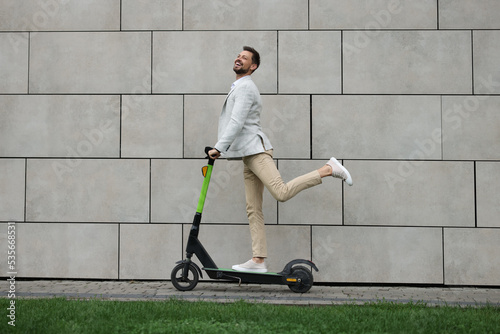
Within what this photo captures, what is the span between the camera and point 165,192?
22.7 feet

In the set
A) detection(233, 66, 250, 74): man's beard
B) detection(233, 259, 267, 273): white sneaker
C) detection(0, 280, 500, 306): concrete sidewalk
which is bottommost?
detection(0, 280, 500, 306): concrete sidewalk

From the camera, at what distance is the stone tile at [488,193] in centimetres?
671

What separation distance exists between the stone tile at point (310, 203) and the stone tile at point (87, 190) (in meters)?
1.62

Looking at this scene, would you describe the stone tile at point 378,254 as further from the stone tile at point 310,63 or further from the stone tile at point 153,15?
the stone tile at point 153,15

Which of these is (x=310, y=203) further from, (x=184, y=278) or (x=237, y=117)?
(x=184, y=278)

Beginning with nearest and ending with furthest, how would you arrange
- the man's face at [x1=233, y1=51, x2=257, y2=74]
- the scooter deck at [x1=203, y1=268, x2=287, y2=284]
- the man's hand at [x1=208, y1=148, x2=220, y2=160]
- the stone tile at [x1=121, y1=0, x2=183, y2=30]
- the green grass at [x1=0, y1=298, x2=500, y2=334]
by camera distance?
the green grass at [x1=0, y1=298, x2=500, y2=334], the man's hand at [x1=208, y1=148, x2=220, y2=160], the scooter deck at [x1=203, y1=268, x2=287, y2=284], the man's face at [x1=233, y1=51, x2=257, y2=74], the stone tile at [x1=121, y1=0, x2=183, y2=30]

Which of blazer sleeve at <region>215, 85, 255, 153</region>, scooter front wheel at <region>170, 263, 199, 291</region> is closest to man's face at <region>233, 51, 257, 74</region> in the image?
blazer sleeve at <region>215, 85, 255, 153</region>

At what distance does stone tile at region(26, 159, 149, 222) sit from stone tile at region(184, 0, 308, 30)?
1.80 meters

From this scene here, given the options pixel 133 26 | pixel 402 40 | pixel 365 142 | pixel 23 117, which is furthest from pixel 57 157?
pixel 402 40

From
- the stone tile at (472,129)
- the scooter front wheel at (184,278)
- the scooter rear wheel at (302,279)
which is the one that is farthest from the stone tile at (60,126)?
the stone tile at (472,129)

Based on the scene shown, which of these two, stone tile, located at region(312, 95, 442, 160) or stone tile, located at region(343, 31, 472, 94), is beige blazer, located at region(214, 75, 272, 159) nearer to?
stone tile, located at region(312, 95, 442, 160)

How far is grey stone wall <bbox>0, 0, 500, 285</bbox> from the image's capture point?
22.2 ft

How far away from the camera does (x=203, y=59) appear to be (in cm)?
700

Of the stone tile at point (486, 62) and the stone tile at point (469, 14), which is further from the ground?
the stone tile at point (469, 14)
